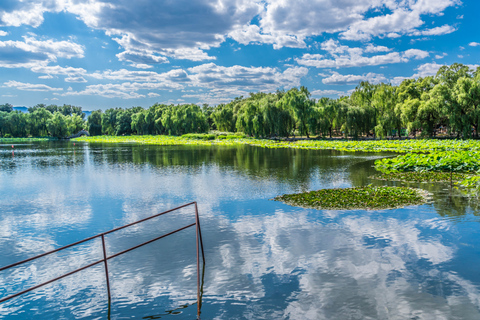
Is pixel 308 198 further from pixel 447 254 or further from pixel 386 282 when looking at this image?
pixel 386 282

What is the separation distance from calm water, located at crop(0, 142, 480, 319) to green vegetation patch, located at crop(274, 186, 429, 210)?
633 mm

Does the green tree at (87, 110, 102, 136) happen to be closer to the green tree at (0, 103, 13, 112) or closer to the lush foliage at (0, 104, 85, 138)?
the lush foliage at (0, 104, 85, 138)

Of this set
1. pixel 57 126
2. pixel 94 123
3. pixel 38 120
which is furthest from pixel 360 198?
pixel 94 123

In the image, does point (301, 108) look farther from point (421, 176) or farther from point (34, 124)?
point (34, 124)

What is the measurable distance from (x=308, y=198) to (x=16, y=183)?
18.5 m

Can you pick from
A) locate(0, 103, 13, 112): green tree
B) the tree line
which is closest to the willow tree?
the tree line

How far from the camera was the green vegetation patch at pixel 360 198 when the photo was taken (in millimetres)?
13914

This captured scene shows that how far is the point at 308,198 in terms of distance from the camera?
49.6 ft

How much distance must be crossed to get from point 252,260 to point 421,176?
589 inches

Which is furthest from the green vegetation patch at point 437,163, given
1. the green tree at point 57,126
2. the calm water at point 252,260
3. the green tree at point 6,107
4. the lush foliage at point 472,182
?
the green tree at point 6,107

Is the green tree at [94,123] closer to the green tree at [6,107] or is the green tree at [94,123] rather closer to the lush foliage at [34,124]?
the lush foliage at [34,124]

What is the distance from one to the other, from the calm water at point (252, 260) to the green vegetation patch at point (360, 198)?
63 centimetres

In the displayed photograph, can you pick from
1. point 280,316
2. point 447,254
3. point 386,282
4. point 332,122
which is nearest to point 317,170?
point 447,254

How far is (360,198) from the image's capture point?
14703 millimetres
